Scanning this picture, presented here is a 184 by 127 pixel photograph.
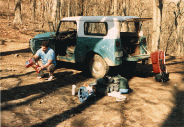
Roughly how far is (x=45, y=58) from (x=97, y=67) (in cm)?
177

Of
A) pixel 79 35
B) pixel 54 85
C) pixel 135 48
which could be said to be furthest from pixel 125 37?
pixel 54 85

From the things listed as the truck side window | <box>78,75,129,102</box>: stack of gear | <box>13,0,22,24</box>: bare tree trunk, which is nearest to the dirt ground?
<box>78,75,129,102</box>: stack of gear

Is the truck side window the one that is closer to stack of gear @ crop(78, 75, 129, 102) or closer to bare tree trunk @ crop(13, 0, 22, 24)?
stack of gear @ crop(78, 75, 129, 102)

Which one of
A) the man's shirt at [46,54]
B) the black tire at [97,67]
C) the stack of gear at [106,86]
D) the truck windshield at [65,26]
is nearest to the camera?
the stack of gear at [106,86]

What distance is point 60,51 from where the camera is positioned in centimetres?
840

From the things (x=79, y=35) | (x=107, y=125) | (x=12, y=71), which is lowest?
(x=107, y=125)

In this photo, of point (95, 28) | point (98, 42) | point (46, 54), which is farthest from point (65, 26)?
point (98, 42)

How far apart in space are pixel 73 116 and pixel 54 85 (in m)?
2.14

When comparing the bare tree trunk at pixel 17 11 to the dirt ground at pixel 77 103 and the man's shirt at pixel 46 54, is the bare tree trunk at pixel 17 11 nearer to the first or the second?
the dirt ground at pixel 77 103

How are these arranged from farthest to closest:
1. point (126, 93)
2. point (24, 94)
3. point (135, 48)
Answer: point (135, 48) → point (126, 93) → point (24, 94)

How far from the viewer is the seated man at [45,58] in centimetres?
672

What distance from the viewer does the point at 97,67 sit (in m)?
7.32

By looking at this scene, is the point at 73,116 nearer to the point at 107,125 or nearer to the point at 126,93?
the point at 107,125

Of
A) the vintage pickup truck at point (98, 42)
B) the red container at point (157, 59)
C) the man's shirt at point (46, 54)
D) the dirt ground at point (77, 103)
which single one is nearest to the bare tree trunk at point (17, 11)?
the vintage pickup truck at point (98, 42)
